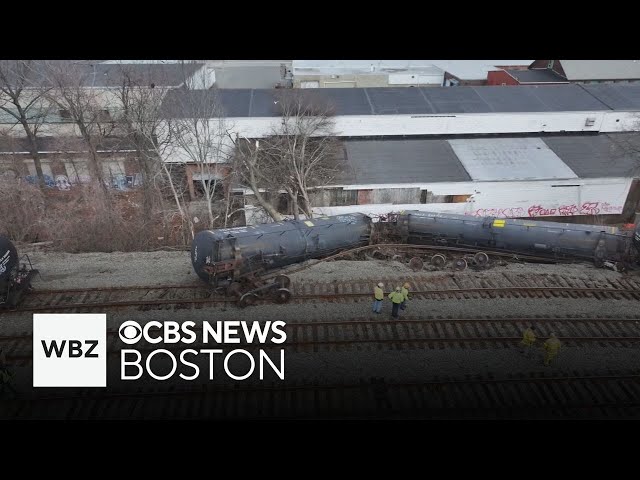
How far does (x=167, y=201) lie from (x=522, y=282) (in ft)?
64.1

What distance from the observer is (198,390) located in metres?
12.3

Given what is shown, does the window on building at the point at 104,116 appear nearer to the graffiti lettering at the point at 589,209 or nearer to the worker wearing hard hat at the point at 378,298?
the worker wearing hard hat at the point at 378,298

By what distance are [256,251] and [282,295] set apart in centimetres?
206

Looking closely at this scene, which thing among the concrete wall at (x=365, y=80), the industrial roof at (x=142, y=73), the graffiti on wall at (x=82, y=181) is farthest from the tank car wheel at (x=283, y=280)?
the concrete wall at (x=365, y=80)

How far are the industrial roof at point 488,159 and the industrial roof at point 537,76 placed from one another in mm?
12796

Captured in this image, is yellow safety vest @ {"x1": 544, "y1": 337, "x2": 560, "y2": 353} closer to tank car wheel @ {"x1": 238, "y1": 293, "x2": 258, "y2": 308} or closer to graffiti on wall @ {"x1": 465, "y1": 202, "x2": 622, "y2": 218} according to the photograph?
tank car wheel @ {"x1": 238, "y1": 293, "x2": 258, "y2": 308}

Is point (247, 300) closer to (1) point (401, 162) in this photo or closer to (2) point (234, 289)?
(2) point (234, 289)

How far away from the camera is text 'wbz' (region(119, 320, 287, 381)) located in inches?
514

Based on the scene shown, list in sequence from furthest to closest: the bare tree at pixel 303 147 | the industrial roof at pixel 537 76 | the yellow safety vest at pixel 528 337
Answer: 1. the industrial roof at pixel 537 76
2. the bare tree at pixel 303 147
3. the yellow safety vest at pixel 528 337

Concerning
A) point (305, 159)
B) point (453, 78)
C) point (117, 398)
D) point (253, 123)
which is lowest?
point (117, 398)

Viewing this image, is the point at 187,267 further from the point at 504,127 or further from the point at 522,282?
the point at 504,127

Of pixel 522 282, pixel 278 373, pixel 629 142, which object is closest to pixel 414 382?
pixel 278 373

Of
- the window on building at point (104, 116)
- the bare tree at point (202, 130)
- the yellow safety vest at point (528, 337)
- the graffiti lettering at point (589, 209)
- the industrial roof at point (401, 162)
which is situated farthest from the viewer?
the window on building at point (104, 116)

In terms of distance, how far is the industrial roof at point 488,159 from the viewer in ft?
82.0
